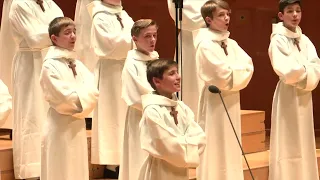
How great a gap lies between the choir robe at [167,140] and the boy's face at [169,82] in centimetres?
6

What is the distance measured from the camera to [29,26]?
19.7 feet

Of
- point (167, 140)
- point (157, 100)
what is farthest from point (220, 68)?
point (167, 140)

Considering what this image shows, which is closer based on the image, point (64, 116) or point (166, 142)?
point (166, 142)

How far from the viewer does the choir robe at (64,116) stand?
518 centimetres

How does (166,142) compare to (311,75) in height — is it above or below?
below

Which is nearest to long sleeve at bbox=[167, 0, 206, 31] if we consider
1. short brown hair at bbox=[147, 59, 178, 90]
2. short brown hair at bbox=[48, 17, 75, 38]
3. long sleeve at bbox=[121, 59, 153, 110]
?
long sleeve at bbox=[121, 59, 153, 110]

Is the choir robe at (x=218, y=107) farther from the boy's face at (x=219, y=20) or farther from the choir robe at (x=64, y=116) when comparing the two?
the choir robe at (x=64, y=116)

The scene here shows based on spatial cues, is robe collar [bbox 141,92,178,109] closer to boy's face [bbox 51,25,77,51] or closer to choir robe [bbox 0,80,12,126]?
choir robe [bbox 0,80,12,126]

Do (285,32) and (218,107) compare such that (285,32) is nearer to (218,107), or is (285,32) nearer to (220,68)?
(220,68)

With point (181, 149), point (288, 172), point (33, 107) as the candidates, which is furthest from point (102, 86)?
point (181, 149)

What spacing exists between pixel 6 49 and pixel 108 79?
1.04 meters

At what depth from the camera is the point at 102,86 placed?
6273 millimetres

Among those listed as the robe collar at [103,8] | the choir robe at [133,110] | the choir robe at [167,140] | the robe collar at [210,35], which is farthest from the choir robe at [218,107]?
the choir robe at [167,140]

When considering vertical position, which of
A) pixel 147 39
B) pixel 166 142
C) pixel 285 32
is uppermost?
pixel 285 32
